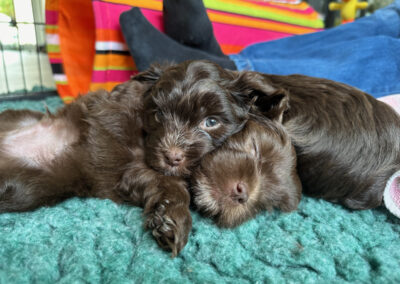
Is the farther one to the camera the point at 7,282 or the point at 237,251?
the point at 237,251

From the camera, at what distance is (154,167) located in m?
1.62

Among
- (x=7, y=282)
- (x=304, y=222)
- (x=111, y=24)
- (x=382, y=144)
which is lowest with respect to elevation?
(x=304, y=222)

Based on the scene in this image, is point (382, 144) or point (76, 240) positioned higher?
point (382, 144)

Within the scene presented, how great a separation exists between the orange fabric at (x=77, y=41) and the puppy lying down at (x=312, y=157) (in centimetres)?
213

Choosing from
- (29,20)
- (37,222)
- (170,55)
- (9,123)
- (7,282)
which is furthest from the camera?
(29,20)

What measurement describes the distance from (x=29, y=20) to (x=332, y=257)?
11.8ft

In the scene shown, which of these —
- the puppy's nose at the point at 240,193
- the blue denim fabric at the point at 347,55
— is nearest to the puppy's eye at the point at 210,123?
the puppy's nose at the point at 240,193

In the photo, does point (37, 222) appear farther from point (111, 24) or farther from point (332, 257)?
point (111, 24)

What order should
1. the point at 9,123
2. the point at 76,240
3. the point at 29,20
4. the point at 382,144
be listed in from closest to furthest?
1. the point at 76,240
2. the point at 382,144
3. the point at 9,123
4. the point at 29,20

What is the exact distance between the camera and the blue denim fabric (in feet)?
8.65

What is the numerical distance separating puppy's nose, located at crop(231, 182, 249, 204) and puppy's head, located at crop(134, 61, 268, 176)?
0.25 meters

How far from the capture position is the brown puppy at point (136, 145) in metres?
1.54

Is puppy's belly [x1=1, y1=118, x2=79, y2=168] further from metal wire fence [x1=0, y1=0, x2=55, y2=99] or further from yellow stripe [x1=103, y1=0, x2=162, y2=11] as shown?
metal wire fence [x1=0, y1=0, x2=55, y2=99]

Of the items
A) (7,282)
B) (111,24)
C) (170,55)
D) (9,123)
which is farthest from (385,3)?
(7,282)
